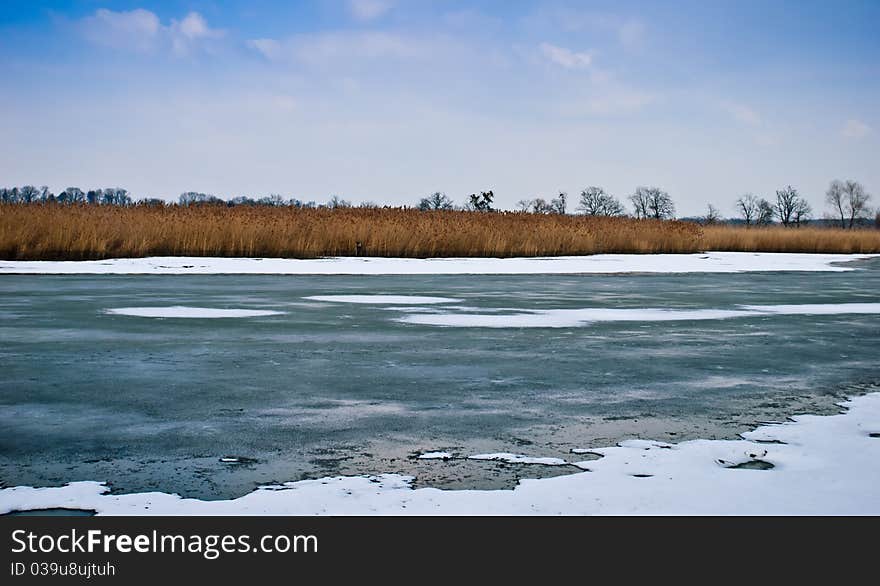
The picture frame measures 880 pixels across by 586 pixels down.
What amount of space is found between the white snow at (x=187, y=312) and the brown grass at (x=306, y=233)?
34.2ft

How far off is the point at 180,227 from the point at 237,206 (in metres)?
4.63

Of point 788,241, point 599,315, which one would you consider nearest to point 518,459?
point 599,315

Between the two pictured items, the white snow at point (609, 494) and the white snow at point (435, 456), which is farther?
the white snow at point (435, 456)

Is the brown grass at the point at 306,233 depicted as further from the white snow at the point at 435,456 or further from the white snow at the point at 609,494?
the white snow at the point at 609,494

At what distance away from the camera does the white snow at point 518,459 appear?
411 centimetres

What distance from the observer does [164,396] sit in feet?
18.2

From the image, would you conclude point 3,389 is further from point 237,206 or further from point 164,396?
point 237,206

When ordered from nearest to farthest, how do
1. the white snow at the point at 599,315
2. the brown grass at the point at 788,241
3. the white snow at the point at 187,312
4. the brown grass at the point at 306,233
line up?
1. the white snow at the point at 599,315
2. the white snow at the point at 187,312
3. the brown grass at the point at 306,233
4. the brown grass at the point at 788,241

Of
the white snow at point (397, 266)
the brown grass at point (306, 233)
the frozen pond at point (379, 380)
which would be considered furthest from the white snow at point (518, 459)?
the brown grass at point (306, 233)

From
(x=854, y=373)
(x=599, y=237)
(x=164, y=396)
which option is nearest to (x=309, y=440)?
(x=164, y=396)

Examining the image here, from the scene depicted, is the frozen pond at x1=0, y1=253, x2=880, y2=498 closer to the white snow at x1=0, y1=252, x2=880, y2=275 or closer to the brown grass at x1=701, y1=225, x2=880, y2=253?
the white snow at x1=0, y1=252, x2=880, y2=275

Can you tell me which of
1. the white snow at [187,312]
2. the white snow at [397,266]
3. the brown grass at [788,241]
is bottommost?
the white snow at [187,312]

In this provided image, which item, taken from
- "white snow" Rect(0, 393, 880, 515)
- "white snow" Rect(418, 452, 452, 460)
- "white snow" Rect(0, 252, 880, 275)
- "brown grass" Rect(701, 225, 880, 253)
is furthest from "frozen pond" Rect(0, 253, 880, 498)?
"brown grass" Rect(701, 225, 880, 253)

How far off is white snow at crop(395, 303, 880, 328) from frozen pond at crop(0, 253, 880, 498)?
0.04 m
